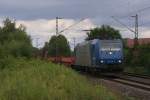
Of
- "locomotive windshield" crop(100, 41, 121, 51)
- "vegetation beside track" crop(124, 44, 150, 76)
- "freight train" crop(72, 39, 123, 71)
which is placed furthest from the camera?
"vegetation beside track" crop(124, 44, 150, 76)

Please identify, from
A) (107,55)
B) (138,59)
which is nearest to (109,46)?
(107,55)

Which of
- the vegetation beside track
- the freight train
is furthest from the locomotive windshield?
the vegetation beside track

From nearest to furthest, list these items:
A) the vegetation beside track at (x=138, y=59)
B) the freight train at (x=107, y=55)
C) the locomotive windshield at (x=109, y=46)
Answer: the freight train at (x=107, y=55), the locomotive windshield at (x=109, y=46), the vegetation beside track at (x=138, y=59)

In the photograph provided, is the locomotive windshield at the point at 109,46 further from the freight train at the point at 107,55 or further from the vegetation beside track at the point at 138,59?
the vegetation beside track at the point at 138,59

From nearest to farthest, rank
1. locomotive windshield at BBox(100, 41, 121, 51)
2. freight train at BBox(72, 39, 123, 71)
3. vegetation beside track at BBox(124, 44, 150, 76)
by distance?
freight train at BBox(72, 39, 123, 71) → locomotive windshield at BBox(100, 41, 121, 51) → vegetation beside track at BBox(124, 44, 150, 76)

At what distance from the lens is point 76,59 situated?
60531 mm

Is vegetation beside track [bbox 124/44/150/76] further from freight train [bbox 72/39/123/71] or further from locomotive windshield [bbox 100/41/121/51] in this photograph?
locomotive windshield [bbox 100/41/121/51]

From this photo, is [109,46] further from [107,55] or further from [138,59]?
[138,59]

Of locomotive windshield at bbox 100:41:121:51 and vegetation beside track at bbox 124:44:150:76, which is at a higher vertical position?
locomotive windshield at bbox 100:41:121:51

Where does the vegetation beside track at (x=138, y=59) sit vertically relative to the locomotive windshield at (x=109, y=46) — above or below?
below

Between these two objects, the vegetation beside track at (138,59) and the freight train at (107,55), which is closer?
the freight train at (107,55)

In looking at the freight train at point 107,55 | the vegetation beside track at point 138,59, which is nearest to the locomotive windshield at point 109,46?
the freight train at point 107,55

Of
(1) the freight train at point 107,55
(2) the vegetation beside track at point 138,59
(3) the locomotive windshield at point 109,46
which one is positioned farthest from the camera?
(2) the vegetation beside track at point 138,59

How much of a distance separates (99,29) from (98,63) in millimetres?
72509
